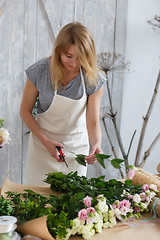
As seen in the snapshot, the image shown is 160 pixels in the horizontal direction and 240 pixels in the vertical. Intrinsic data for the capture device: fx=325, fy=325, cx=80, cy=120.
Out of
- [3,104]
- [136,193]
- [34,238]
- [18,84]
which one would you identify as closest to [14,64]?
[18,84]

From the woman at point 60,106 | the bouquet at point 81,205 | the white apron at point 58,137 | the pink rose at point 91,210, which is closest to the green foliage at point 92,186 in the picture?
the bouquet at point 81,205

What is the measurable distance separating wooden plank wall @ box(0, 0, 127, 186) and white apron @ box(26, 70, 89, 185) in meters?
0.72

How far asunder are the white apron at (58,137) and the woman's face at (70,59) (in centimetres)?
20

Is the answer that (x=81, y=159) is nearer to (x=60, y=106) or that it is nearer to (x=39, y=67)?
(x=60, y=106)

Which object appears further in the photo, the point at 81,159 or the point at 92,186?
the point at 81,159

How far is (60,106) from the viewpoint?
6.61ft

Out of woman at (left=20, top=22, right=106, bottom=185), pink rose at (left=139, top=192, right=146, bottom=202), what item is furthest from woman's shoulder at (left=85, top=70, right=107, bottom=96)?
pink rose at (left=139, top=192, right=146, bottom=202)

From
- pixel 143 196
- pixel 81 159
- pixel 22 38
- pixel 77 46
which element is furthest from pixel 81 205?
pixel 22 38

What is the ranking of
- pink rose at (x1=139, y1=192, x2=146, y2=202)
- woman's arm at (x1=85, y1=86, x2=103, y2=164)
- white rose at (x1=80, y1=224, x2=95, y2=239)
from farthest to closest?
1. woman's arm at (x1=85, y1=86, x2=103, y2=164)
2. pink rose at (x1=139, y1=192, x2=146, y2=202)
3. white rose at (x1=80, y1=224, x2=95, y2=239)

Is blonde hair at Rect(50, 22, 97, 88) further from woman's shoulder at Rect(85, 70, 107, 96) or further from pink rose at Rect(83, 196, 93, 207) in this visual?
pink rose at Rect(83, 196, 93, 207)

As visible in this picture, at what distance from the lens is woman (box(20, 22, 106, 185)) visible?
1.91 m

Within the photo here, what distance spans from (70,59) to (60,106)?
1.06ft

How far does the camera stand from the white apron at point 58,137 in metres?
2.03

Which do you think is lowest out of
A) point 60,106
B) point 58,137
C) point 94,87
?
point 58,137
